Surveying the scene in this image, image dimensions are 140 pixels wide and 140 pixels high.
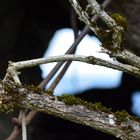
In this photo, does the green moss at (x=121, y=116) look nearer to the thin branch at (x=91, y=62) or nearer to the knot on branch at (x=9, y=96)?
the thin branch at (x=91, y=62)

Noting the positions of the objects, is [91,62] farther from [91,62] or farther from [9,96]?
[9,96]

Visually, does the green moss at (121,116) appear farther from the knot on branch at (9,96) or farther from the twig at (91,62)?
the knot on branch at (9,96)

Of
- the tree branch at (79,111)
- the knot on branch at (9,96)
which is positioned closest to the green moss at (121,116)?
the tree branch at (79,111)

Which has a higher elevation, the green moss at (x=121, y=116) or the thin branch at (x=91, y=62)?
the thin branch at (x=91, y=62)

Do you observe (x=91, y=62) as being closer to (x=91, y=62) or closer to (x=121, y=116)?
(x=91, y=62)

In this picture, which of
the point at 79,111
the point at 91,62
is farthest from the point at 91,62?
the point at 79,111

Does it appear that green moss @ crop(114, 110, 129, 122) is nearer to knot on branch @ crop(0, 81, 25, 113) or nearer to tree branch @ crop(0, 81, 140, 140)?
tree branch @ crop(0, 81, 140, 140)

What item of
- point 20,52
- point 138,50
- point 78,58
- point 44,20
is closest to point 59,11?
point 44,20

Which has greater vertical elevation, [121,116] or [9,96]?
[9,96]

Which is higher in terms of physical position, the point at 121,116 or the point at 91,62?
the point at 91,62
